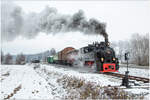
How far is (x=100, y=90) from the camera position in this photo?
6551 millimetres

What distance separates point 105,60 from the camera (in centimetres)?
1488

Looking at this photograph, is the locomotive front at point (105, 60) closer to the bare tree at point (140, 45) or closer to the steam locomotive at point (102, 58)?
the steam locomotive at point (102, 58)

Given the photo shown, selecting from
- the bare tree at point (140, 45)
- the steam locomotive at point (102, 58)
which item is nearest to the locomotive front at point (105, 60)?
the steam locomotive at point (102, 58)

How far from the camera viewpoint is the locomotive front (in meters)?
14.5

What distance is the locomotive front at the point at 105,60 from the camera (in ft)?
47.7

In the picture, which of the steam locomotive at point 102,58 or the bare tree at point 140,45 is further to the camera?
the bare tree at point 140,45

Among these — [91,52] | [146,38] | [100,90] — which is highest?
[146,38]

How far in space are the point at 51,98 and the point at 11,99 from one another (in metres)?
1.85

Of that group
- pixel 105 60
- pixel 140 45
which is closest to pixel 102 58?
pixel 105 60

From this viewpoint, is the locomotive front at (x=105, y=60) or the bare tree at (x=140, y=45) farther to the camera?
the bare tree at (x=140, y=45)

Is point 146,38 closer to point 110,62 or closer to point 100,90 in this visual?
point 110,62

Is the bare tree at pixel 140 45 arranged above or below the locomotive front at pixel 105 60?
above

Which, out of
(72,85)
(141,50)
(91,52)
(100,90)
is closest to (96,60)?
(91,52)

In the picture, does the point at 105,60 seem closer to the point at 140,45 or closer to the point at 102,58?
the point at 102,58
